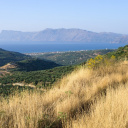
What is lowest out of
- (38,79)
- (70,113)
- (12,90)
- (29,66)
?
(29,66)

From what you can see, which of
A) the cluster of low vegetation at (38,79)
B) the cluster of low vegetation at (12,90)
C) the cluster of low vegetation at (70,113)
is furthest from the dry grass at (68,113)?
the cluster of low vegetation at (38,79)

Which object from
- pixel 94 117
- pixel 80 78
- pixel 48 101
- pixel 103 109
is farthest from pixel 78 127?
pixel 80 78

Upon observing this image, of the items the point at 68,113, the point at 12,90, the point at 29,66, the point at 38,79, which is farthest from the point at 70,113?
the point at 29,66

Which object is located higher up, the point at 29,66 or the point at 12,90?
the point at 12,90

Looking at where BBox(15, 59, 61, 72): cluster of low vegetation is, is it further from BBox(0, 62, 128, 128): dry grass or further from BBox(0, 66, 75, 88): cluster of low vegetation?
BBox(0, 62, 128, 128): dry grass

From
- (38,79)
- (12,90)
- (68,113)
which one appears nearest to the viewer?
(68,113)

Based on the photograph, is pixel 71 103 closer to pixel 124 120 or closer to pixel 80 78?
pixel 124 120

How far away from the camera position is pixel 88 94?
4719 millimetres

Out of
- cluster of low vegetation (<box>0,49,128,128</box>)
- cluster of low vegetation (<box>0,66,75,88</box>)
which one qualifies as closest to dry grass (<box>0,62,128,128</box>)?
cluster of low vegetation (<box>0,49,128,128</box>)

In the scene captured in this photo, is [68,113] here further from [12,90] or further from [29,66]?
[29,66]

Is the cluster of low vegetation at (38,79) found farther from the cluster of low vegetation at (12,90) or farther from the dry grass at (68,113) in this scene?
the dry grass at (68,113)

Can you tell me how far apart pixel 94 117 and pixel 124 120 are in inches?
20.6

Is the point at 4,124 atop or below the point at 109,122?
below

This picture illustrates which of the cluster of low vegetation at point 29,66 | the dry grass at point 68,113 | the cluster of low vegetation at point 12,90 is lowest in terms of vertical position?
the cluster of low vegetation at point 29,66
